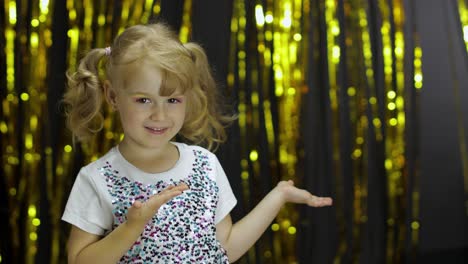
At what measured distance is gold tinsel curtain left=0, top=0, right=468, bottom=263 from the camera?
6.05ft

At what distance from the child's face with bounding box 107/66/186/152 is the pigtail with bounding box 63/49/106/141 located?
0.07 metres

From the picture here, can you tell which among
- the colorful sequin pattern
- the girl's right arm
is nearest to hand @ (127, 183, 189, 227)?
the girl's right arm

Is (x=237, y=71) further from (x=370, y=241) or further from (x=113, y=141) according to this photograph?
(x=370, y=241)

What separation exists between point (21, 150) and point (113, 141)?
0.79 feet

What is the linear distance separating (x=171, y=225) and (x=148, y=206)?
145mm

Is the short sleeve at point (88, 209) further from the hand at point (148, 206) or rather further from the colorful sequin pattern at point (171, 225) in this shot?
the hand at point (148, 206)

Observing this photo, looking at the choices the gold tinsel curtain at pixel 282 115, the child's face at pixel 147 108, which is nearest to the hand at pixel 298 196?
the child's face at pixel 147 108

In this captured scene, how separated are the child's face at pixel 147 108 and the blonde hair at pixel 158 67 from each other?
15 mm

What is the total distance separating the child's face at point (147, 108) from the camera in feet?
3.60

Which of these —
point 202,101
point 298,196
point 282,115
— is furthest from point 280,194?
point 282,115

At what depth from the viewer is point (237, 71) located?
190cm

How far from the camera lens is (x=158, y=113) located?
3.60ft

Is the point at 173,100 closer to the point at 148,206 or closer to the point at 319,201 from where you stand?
the point at 148,206

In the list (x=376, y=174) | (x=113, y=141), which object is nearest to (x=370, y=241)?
(x=376, y=174)
